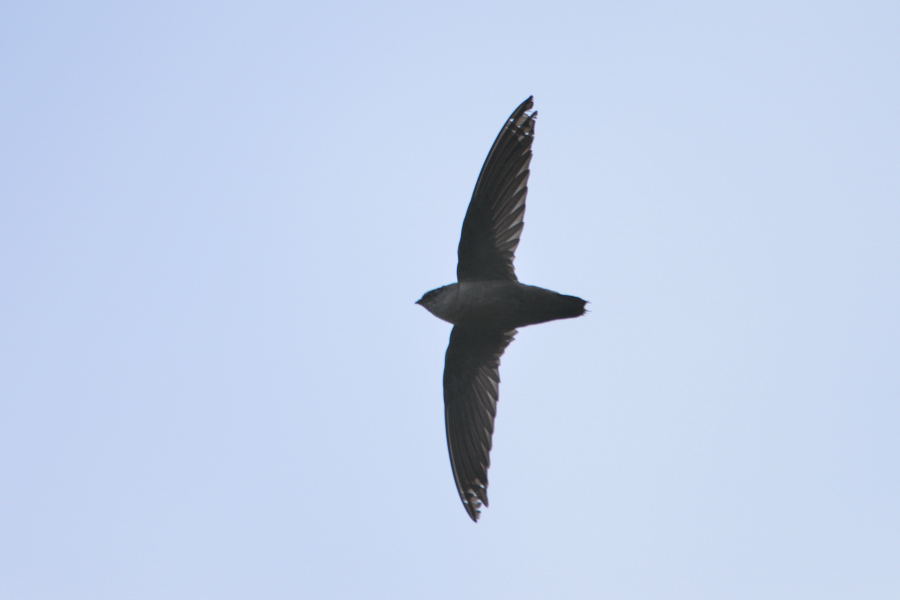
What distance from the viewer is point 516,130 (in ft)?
33.6

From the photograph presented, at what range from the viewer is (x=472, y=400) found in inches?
438

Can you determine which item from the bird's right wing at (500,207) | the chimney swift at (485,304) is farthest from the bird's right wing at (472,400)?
the bird's right wing at (500,207)

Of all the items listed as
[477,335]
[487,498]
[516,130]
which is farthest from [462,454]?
[516,130]

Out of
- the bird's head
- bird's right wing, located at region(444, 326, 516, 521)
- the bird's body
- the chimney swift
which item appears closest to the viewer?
the bird's body

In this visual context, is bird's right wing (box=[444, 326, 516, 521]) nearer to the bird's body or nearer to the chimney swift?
the chimney swift

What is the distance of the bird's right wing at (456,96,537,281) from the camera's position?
10242 millimetres

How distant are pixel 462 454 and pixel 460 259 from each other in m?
2.12

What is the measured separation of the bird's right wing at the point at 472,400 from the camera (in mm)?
10875

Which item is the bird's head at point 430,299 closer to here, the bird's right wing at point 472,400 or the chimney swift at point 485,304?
the chimney swift at point 485,304

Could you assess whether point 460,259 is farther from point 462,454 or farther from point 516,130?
point 462,454

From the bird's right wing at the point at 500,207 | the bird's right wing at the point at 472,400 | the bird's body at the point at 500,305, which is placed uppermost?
the bird's right wing at the point at 500,207

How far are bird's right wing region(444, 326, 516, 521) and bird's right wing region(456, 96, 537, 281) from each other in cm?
77

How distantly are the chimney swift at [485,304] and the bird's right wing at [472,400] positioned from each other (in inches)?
0.4

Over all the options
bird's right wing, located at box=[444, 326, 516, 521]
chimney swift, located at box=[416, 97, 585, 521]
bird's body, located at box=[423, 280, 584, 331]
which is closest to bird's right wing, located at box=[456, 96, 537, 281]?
chimney swift, located at box=[416, 97, 585, 521]
